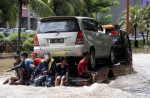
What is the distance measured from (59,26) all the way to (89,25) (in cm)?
124

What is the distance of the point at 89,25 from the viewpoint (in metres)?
13.2

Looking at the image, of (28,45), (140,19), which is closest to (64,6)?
(28,45)

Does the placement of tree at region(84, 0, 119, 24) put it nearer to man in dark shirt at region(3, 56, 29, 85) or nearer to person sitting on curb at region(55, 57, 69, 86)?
man in dark shirt at region(3, 56, 29, 85)

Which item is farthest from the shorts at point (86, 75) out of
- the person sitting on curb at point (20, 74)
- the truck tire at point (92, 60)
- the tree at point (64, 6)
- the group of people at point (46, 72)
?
the tree at point (64, 6)

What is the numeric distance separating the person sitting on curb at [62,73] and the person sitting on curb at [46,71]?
140 mm

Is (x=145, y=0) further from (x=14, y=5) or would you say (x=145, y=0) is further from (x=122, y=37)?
(x=122, y=37)

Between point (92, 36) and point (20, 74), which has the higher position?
point (92, 36)

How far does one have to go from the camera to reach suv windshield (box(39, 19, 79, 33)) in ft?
40.5

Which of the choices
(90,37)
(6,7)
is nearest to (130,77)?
(90,37)

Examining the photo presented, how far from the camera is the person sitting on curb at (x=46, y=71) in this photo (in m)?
11.4

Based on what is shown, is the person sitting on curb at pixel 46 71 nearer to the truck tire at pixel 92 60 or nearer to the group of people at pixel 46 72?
the group of people at pixel 46 72

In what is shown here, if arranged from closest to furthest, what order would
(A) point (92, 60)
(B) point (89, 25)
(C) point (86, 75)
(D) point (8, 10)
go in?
(C) point (86, 75)
(A) point (92, 60)
(B) point (89, 25)
(D) point (8, 10)

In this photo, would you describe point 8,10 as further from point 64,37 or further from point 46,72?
point 46,72

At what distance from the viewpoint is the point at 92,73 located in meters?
11.6
